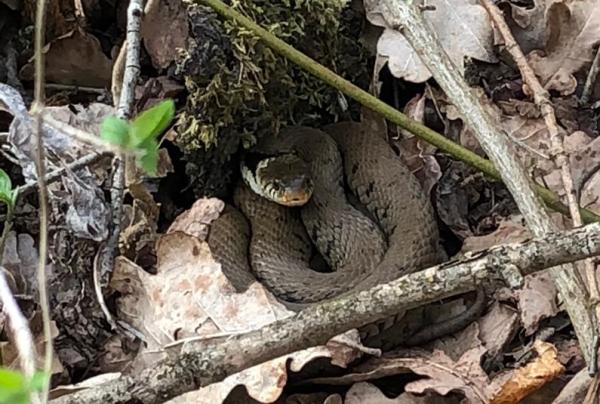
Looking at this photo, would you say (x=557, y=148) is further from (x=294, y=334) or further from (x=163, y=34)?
(x=163, y=34)

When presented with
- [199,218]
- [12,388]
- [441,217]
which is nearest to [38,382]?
[12,388]

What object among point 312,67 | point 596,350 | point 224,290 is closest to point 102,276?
point 224,290

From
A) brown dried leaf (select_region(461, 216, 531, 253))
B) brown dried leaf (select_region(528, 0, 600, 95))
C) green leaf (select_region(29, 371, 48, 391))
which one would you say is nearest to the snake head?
brown dried leaf (select_region(461, 216, 531, 253))

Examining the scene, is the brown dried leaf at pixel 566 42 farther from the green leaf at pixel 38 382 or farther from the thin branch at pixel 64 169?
the green leaf at pixel 38 382

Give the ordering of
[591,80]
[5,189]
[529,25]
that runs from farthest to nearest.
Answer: [529,25], [591,80], [5,189]

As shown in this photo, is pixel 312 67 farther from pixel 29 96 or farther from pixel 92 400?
pixel 92 400

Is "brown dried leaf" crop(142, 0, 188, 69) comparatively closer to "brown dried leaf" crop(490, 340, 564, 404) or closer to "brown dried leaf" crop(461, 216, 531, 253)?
"brown dried leaf" crop(461, 216, 531, 253)

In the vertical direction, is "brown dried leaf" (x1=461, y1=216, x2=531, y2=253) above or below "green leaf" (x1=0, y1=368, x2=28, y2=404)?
below
